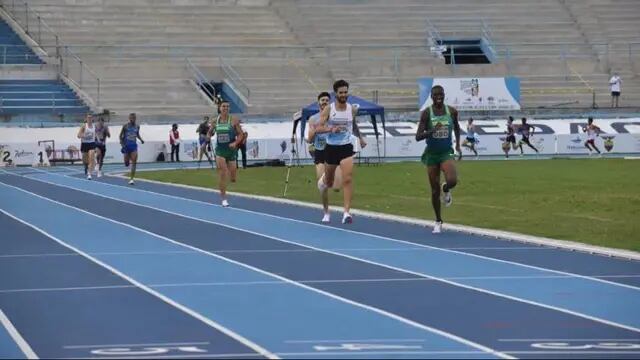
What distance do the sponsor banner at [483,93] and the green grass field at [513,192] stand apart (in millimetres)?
9809

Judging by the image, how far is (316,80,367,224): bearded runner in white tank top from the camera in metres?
20.3

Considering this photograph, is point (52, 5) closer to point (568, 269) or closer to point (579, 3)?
point (579, 3)

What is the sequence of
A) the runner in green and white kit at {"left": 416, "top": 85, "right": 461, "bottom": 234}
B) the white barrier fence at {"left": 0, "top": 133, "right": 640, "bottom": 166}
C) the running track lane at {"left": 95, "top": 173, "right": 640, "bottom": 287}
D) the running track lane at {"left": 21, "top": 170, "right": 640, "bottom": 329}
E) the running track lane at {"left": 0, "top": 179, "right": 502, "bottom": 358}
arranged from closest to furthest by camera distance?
1. the running track lane at {"left": 0, "top": 179, "right": 502, "bottom": 358}
2. the running track lane at {"left": 21, "top": 170, "right": 640, "bottom": 329}
3. the running track lane at {"left": 95, "top": 173, "right": 640, "bottom": 287}
4. the runner in green and white kit at {"left": 416, "top": 85, "right": 461, "bottom": 234}
5. the white barrier fence at {"left": 0, "top": 133, "right": 640, "bottom": 166}

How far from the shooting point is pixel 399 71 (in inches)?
2277

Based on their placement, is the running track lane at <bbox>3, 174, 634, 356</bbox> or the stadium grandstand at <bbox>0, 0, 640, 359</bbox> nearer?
the running track lane at <bbox>3, 174, 634, 356</bbox>

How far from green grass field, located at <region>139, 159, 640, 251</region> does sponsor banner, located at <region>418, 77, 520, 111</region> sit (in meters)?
9.81

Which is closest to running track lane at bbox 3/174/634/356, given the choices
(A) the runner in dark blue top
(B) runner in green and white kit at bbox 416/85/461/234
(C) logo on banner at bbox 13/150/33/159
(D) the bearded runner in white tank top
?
(B) runner in green and white kit at bbox 416/85/461/234

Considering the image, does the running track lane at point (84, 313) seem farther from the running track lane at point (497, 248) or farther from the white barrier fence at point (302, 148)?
the white barrier fence at point (302, 148)

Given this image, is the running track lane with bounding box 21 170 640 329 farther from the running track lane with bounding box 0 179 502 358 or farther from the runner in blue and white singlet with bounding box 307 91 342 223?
the running track lane with bounding box 0 179 502 358

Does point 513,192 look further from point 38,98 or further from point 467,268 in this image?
point 38,98

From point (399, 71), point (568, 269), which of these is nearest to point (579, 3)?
point (399, 71)

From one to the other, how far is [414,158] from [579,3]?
57.4 ft

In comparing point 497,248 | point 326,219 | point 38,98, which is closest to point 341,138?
point 326,219

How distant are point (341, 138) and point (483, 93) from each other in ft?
116
